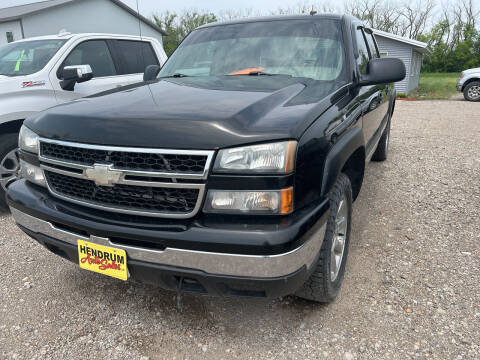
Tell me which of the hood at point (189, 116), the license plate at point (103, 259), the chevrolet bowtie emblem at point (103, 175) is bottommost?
the license plate at point (103, 259)

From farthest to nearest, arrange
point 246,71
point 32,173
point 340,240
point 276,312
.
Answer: point 246,71 → point 340,240 → point 276,312 → point 32,173

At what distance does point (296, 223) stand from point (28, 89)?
3604mm

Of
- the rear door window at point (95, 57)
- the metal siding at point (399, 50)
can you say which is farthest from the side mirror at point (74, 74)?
the metal siding at point (399, 50)

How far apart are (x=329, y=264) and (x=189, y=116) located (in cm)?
115

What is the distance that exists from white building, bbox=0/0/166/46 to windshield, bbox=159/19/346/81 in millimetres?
13789

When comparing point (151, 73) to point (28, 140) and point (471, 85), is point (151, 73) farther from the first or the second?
point (471, 85)

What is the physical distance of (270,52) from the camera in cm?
297

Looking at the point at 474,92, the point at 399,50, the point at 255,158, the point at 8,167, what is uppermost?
the point at 255,158

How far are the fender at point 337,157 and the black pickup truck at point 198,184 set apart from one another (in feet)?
0.03

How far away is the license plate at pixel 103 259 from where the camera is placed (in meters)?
1.91

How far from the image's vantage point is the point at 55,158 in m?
2.08

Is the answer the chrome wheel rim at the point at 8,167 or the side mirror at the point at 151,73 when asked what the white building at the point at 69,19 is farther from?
the side mirror at the point at 151,73

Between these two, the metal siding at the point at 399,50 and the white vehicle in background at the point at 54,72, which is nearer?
→ the white vehicle in background at the point at 54,72

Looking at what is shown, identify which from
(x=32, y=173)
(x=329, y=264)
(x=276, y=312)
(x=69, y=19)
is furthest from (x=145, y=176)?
(x=69, y=19)
